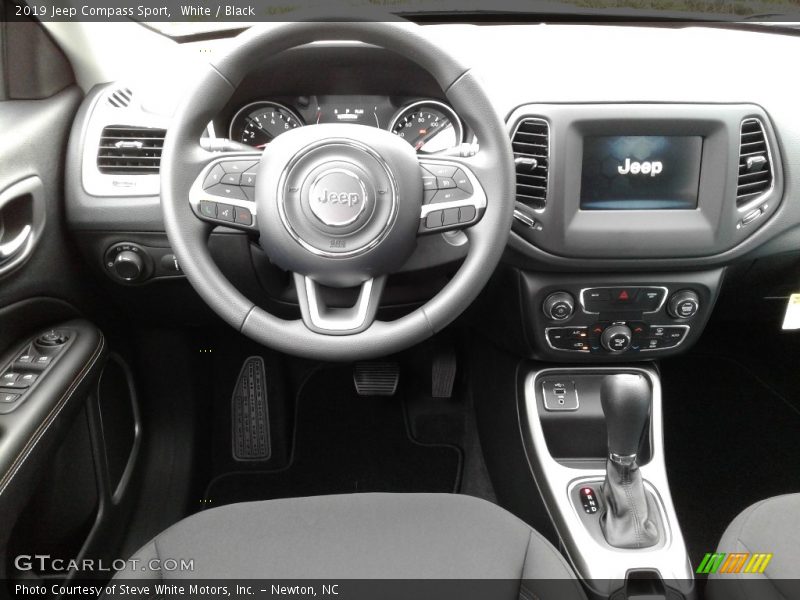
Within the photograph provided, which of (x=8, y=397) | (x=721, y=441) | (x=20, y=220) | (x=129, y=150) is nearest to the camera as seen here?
(x=8, y=397)

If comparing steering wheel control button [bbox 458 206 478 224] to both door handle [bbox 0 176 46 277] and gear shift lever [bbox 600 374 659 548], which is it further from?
door handle [bbox 0 176 46 277]

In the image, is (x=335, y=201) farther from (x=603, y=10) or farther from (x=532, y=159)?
(x=603, y=10)

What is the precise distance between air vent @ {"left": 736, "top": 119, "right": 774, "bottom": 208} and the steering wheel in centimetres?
58

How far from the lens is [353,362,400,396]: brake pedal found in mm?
1986

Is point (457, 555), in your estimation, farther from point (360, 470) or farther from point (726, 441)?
point (726, 441)

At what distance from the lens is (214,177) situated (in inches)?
45.6

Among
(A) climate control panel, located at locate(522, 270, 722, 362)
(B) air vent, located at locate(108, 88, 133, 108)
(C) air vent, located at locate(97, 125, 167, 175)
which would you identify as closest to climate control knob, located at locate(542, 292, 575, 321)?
(A) climate control panel, located at locate(522, 270, 722, 362)

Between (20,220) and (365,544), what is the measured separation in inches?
34.7

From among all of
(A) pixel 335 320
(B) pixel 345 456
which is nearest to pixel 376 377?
(B) pixel 345 456

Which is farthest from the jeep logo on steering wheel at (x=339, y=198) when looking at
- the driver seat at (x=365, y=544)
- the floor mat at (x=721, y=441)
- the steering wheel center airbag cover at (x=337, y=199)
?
the floor mat at (x=721, y=441)

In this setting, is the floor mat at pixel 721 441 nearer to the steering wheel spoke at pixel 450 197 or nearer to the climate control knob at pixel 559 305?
the climate control knob at pixel 559 305

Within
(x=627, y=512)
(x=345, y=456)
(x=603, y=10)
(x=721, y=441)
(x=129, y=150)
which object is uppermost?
(x=603, y=10)

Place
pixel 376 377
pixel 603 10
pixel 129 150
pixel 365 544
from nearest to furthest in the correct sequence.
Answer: pixel 365 544, pixel 129 150, pixel 603 10, pixel 376 377

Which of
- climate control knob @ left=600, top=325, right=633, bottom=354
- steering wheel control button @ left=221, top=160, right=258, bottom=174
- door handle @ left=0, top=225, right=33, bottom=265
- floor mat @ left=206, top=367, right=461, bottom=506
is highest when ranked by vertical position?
steering wheel control button @ left=221, top=160, right=258, bottom=174
